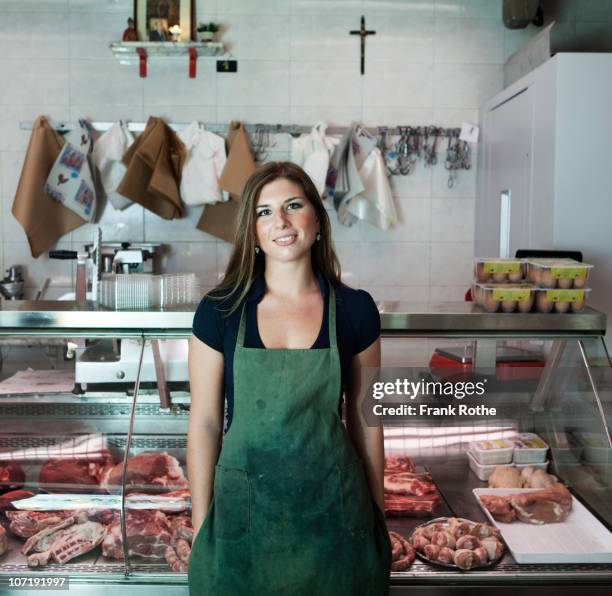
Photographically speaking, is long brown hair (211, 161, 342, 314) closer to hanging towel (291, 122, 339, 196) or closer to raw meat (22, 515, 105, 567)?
raw meat (22, 515, 105, 567)

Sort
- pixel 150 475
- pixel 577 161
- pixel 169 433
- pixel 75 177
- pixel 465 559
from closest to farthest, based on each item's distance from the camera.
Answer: pixel 465 559
pixel 150 475
pixel 169 433
pixel 577 161
pixel 75 177

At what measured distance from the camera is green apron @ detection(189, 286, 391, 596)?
160 centimetres

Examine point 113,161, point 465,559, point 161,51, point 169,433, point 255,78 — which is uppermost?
point 161,51

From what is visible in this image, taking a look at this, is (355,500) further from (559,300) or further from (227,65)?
(227,65)

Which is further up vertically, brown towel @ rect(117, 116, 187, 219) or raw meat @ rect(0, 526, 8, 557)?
brown towel @ rect(117, 116, 187, 219)

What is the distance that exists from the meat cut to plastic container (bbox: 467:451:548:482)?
0.27 feet

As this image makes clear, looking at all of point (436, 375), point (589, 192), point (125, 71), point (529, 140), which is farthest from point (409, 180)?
point (436, 375)

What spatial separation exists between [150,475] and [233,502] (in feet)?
2.08

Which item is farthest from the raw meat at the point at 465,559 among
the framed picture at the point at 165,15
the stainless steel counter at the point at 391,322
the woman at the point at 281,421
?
the framed picture at the point at 165,15

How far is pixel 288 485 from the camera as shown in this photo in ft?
5.24

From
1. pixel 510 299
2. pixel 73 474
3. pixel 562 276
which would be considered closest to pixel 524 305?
pixel 510 299

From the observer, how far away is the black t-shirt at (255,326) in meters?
1.65

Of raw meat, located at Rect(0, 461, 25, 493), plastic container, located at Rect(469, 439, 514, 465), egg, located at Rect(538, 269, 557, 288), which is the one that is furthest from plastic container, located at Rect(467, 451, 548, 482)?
raw meat, located at Rect(0, 461, 25, 493)

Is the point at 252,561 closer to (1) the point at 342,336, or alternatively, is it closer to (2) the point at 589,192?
(1) the point at 342,336
